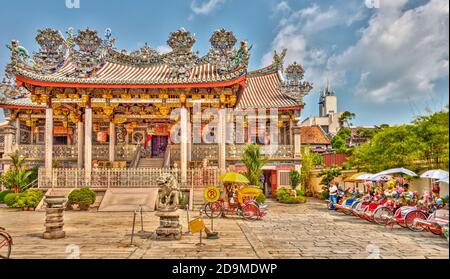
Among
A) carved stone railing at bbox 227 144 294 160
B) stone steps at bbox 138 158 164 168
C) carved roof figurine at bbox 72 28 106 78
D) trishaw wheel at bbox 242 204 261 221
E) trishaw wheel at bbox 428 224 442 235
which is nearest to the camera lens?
trishaw wheel at bbox 428 224 442 235

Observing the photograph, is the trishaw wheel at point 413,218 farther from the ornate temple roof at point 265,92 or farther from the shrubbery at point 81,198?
the ornate temple roof at point 265,92

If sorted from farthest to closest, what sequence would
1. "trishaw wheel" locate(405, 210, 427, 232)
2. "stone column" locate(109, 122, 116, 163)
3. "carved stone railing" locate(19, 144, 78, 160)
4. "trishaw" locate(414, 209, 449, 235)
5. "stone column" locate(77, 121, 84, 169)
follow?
1. "carved stone railing" locate(19, 144, 78, 160)
2. "stone column" locate(109, 122, 116, 163)
3. "stone column" locate(77, 121, 84, 169)
4. "trishaw wheel" locate(405, 210, 427, 232)
5. "trishaw" locate(414, 209, 449, 235)

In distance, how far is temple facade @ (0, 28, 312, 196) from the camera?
712 inches

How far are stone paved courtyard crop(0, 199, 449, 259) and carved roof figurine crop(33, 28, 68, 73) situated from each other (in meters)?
9.39

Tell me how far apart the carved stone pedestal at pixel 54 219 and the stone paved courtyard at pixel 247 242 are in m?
0.25

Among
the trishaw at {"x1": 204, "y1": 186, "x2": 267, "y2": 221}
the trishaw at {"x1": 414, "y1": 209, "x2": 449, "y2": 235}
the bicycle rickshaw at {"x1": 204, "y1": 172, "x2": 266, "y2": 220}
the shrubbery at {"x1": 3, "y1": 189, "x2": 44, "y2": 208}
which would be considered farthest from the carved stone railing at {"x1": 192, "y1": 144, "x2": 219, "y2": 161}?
the trishaw at {"x1": 414, "y1": 209, "x2": 449, "y2": 235}

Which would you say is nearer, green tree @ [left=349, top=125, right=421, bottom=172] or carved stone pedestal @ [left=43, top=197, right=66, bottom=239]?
carved stone pedestal @ [left=43, top=197, right=66, bottom=239]

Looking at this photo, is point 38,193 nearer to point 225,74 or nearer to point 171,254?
point 225,74

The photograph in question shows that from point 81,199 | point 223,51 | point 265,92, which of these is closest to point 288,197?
point 223,51

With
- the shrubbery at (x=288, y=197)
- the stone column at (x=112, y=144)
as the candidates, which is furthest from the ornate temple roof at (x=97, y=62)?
the shrubbery at (x=288, y=197)

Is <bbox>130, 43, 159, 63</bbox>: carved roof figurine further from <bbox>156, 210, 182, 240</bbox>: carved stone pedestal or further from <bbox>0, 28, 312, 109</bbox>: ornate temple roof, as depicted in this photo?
<bbox>156, 210, 182, 240</bbox>: carved stone pedestal

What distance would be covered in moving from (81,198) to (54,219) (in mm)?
6859
